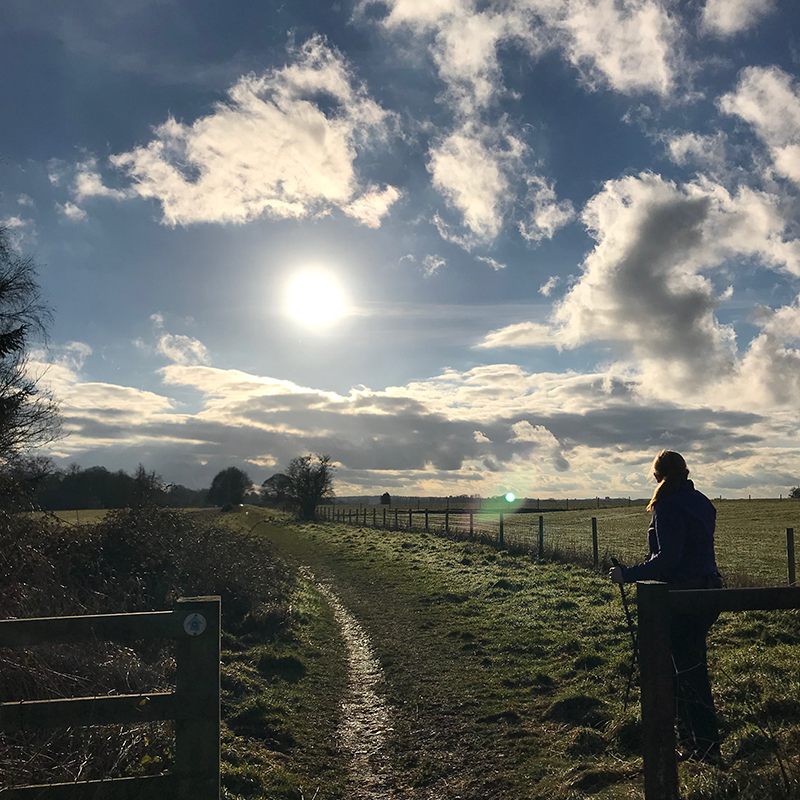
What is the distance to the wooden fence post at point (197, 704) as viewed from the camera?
133 inches

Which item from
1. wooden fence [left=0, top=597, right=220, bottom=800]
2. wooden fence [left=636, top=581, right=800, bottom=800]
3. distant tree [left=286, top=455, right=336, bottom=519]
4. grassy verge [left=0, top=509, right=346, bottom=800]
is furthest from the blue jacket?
distant tree [left=286, top=455, right=336, bottom=519]

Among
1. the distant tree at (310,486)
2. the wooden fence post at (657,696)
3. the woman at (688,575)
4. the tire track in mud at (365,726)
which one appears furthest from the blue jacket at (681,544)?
the distant tree at (310,486)

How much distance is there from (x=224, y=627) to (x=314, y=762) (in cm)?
544

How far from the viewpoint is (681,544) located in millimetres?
4969

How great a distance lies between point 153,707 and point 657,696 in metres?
2.76

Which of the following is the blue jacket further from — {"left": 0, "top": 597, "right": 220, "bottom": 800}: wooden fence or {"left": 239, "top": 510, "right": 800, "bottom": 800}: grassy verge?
{"left": 0, "top": 597, "right": 220, "bottom": 800}: wooden fence

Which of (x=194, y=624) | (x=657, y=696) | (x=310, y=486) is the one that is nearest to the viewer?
→ (x=657, y=696)

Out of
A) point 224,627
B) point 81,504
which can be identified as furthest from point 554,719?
point 81,504

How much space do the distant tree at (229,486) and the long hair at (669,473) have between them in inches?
3554

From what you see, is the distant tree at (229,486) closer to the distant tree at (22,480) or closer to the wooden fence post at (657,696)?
the distant tree at (22,480)

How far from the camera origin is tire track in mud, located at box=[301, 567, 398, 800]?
231 inches

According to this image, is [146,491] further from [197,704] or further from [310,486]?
[310,486]

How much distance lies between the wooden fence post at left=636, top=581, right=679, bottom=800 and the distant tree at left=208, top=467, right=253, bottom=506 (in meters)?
91.8

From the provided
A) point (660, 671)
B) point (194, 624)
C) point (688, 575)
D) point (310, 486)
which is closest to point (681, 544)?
point (688, 575)
